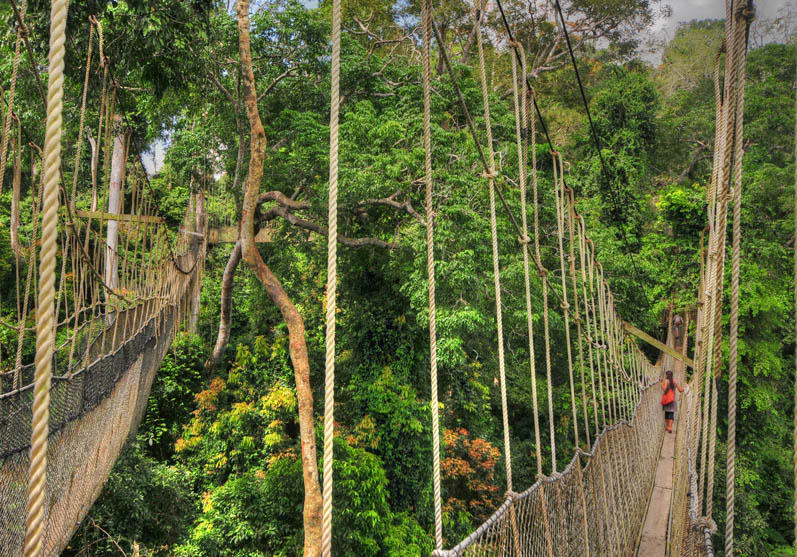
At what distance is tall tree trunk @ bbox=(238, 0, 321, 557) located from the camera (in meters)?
5.11

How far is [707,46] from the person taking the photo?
15906 mm

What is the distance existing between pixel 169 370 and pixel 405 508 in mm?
3656

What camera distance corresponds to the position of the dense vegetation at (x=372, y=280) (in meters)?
5.66

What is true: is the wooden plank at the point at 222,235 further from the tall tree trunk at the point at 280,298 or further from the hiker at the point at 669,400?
the hiker at the point at 669,400

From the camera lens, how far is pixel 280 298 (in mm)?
5863

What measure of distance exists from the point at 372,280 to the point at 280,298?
6.51 ft

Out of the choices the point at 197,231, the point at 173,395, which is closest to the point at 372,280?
the point at 197,231

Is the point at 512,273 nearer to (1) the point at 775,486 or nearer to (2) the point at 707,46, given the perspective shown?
(1) the point at 775,486

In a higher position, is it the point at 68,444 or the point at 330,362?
the point at 330,362

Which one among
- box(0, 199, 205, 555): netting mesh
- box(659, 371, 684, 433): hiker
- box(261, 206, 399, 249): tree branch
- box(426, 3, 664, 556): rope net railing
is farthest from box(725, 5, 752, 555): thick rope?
box(659, 371, 684, 433): hiker

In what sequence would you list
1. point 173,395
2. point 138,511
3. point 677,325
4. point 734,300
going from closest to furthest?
1. point 734,300
2. point 138,511
3. point 173,395
4. point 677,325

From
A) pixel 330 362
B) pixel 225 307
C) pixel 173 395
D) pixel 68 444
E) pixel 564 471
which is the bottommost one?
pixel 173 395

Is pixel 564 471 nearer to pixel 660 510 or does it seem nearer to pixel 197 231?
pixel 660 510

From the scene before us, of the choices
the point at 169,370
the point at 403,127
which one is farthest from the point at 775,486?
the point at 169,370
